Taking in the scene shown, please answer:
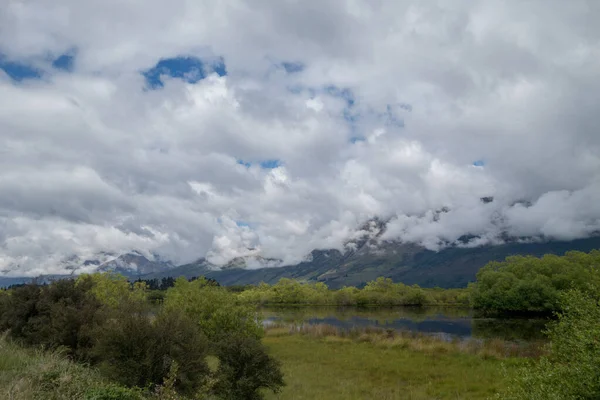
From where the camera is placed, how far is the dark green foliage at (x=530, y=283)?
83.8 meters

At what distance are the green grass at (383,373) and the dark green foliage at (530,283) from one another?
62377 millimetres

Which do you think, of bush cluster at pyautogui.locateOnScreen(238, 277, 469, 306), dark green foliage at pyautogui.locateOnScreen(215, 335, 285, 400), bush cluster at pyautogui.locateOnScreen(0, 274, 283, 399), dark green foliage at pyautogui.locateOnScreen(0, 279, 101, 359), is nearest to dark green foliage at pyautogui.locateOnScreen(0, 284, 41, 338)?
dark green foliage at pyautogui.locateOnScreen(0, 279, 101, 359)

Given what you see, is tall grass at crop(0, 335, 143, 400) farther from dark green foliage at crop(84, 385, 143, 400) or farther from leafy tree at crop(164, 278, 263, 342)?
leafy tree at crop(164, 278, 263, 342)

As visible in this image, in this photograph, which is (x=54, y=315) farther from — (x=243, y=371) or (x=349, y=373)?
(x=349, y=373)

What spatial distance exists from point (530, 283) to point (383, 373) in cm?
7574

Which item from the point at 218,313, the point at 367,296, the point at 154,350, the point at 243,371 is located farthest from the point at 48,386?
the point at 367,296

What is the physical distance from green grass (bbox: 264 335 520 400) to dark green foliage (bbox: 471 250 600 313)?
205ft

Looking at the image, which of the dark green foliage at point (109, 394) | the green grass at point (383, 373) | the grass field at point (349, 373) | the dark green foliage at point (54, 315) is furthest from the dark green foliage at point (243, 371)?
the dark green foliage at point (54, 315)

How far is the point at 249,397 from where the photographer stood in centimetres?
1504

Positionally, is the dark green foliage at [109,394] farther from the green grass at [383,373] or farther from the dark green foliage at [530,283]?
the dark green foliage at [530,283]

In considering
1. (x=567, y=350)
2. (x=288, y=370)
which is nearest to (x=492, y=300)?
(x=288, y=370)

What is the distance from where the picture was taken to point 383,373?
25.8m

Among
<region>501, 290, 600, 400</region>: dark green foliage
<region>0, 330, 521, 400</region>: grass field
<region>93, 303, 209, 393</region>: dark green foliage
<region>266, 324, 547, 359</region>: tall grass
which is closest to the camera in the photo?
<region>501, 290, 600, 400</region>: dark green foliage

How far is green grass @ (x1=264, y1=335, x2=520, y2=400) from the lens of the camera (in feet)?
66.8
